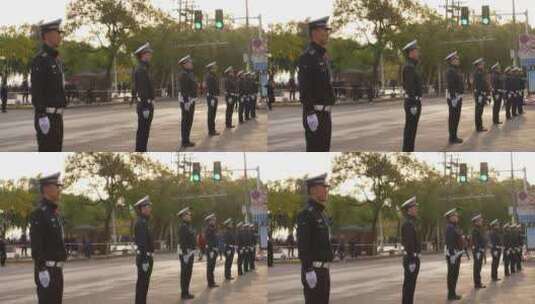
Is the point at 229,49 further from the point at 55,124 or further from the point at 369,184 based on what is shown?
the point at 55,124

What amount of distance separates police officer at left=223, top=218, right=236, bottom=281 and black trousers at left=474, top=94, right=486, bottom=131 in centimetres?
496

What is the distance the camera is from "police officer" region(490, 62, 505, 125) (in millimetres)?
18609

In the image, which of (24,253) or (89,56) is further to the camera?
(24,253)

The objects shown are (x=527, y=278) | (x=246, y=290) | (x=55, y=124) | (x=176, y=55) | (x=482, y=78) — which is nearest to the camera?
(x=55, y=124)

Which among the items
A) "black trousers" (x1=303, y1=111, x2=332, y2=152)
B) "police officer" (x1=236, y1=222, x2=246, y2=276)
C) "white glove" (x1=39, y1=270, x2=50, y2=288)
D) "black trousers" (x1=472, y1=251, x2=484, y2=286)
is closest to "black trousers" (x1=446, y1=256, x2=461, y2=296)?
"black trousers" (x1=472, y1=251, x2=484, y2=286)

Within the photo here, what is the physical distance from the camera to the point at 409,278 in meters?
13.8

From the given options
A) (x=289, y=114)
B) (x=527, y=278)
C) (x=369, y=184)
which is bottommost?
(x=527, y=278)

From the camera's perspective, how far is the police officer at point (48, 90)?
11719 millimetres

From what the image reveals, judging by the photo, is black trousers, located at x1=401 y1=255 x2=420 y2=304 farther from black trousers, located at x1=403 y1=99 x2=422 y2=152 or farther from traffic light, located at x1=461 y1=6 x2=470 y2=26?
traffic light, located at x1=461 y1=6 x2=470 y2=26

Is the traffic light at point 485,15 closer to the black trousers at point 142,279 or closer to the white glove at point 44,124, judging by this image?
the black trousers at point 142,279

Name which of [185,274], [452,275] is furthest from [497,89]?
[185,274]

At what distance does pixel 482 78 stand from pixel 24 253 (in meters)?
7.93

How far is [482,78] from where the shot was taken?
18031mm

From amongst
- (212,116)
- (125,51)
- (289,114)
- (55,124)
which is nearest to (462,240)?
(289,114)
